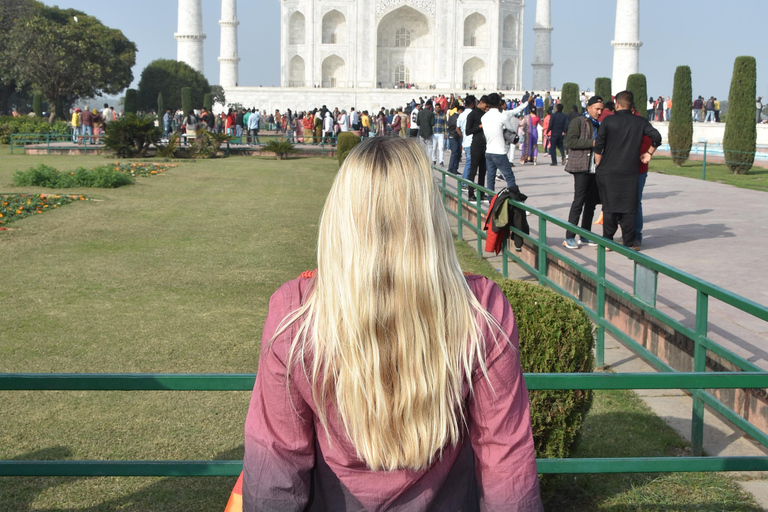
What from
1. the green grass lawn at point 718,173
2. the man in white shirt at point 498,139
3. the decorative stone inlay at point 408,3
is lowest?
the green grass lawn at point 718,173

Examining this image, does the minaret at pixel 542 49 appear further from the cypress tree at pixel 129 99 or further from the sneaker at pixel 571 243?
the sneaker at pixel 571 243

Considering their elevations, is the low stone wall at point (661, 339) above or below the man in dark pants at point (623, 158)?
below

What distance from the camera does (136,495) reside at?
298 cm

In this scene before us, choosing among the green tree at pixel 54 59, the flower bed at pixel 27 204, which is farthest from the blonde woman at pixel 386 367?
the green tree at pixel 54 59

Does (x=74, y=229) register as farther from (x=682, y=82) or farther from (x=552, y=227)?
(x=682, y=82)

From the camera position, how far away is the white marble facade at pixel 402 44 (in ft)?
184

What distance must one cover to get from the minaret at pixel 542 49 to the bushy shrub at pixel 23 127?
3977cm

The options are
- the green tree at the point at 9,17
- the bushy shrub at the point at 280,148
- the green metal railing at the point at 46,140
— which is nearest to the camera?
the bushy shrub at the point at 280,148

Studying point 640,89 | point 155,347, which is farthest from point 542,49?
point 155,347

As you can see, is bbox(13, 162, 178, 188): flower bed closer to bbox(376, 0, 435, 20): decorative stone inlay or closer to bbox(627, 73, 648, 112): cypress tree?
bbox(627, 73, 648, 112): cypress tree

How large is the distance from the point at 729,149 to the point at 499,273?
39.9ft

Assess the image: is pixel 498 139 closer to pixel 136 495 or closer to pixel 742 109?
pixel 136 495

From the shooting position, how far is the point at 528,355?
2.68 metres

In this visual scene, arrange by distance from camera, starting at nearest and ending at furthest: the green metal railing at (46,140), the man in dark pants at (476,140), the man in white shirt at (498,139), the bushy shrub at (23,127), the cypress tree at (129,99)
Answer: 1. the man in white shirt at (498,139)
2. the man in dark pants at (476,140)
3. the green metal railing at (46,140)
4. the bushy shrub at (23,127)
5. the cypress tree at (129,99)
